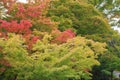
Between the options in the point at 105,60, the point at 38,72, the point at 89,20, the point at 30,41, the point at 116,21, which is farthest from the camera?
the point at 116,21

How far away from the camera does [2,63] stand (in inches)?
517

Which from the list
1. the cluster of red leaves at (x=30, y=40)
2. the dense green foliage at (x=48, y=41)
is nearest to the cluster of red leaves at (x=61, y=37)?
the dense green foliage at (x=48, y=41)

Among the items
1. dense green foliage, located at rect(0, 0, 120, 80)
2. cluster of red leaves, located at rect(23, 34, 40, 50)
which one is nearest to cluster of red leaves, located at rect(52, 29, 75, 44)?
dense green foliage, located at rect(0, 0, 120, 80)

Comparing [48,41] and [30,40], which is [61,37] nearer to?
[30,40]

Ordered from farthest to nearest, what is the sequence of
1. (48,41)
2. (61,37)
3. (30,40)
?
(61,37) → (30,40) → (48,41)

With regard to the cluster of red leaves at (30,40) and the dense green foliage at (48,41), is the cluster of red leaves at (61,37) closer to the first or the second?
the dense green foliage at (48,41)

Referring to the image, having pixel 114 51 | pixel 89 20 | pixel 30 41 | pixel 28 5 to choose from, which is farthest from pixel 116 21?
pixel 30 41

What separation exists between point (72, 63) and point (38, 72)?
1.51 metres

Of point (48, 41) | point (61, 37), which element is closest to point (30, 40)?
point (48, 41)

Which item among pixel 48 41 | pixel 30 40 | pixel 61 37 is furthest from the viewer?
pixel 61 37

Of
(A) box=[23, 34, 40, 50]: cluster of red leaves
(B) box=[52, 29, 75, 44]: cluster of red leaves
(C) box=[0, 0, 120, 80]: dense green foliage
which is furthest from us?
(B) box=[52, 29, 75, 44]: cluster of red leaves

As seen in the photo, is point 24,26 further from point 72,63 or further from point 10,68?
point 72,63

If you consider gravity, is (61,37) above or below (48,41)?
above

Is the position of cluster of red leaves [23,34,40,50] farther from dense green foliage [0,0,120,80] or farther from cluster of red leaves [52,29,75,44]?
cluster of red leaves [52,29,75,44]
